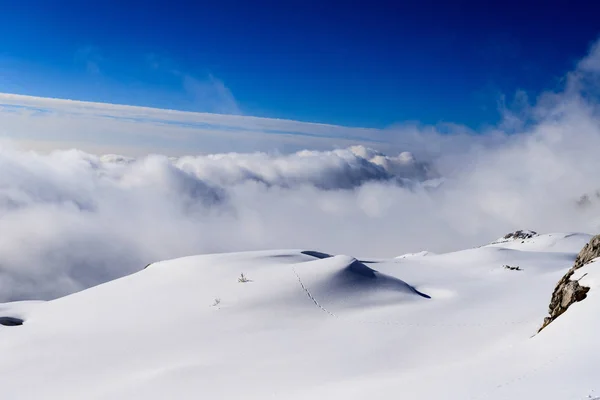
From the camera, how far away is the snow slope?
491 inches

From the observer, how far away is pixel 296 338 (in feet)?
69.7

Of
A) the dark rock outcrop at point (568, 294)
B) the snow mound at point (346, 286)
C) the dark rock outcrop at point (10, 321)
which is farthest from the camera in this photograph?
the dark rock outcrop at point (10, 321)

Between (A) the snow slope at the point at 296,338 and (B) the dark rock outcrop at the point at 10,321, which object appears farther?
(B) the dark rock outcrop at the point at 10,321

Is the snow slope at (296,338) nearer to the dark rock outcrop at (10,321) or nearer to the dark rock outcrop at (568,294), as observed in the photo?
the dark rock outcrop at (568,294)

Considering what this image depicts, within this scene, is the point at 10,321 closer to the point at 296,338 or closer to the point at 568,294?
the point at 296,338

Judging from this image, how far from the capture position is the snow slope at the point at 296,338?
40.9 ft

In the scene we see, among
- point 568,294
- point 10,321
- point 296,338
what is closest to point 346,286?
point 296,338

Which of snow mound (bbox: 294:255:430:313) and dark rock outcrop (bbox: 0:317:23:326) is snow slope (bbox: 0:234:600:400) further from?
dark rock outcrop (bbox: 0:317:23:326)

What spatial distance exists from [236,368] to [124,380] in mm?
4400

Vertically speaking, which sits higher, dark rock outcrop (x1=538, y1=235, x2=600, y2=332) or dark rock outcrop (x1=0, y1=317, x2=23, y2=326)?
dark rock outcrop (x1=0, y1=317, x2=23, y2=326)

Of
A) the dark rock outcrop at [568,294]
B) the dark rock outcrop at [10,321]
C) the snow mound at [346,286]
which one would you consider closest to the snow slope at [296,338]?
the snow mound at [346,286]

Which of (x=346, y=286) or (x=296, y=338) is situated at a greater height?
(x=346, y=286)

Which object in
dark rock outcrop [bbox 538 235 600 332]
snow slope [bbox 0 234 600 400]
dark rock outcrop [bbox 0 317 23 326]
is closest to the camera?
snow slope [bbox 0 234 600 400]

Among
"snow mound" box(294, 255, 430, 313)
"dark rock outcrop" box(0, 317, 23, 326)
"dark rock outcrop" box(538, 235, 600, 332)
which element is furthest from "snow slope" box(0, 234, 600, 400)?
"dark rock outcrop" box(0, 317, 23, 326)
